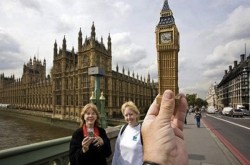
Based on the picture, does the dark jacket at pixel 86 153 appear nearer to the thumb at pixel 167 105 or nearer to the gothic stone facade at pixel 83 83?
the thumb at pixel 167 105

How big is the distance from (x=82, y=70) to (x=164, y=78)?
1912 inches

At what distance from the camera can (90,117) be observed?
391 cm

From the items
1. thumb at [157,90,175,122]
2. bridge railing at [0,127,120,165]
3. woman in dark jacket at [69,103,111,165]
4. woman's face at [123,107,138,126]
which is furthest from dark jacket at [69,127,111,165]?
thumb at [157,90,175,122]

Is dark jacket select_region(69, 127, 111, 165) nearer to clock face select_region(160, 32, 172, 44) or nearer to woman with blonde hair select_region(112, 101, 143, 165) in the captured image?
woman with blonde hair select_region(112, 101, 143, 165)

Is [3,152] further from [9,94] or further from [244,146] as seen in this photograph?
[9,94]

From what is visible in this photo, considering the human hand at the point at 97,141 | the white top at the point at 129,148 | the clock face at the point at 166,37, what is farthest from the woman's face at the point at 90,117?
the clock face at the point at 166,37

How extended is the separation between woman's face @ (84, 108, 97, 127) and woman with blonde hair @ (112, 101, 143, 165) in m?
0.61

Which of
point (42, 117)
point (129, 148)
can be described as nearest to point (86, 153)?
point (129, 148)

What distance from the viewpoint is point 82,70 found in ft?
168

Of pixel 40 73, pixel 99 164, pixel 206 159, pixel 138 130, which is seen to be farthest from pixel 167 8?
pixel 40 73

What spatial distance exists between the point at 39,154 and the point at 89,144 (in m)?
1.21

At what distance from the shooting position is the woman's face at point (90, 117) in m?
3.90

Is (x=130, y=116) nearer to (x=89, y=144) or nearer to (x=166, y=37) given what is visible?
(x=89, y=144)

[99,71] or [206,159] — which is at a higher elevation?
[99,71]
